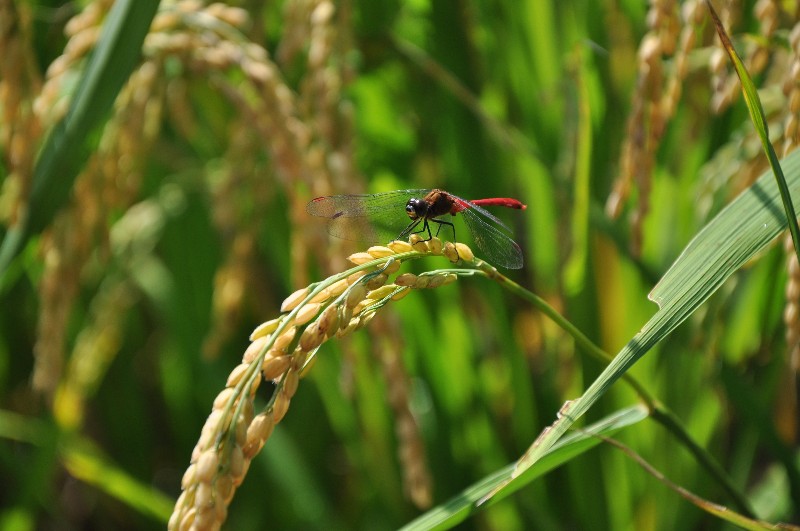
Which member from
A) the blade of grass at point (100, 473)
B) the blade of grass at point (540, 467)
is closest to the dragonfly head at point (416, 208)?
the blade of grass at point (540, 467)

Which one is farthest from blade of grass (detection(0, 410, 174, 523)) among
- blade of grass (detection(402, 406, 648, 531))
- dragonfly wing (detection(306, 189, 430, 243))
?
blade of grass (detection(402, 406, 648, 531))

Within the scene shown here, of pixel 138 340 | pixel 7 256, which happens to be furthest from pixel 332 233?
pixel 138 340

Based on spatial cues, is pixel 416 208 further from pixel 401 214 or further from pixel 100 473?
pixel 100 473

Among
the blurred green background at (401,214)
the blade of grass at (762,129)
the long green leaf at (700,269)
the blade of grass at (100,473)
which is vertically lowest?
the blade of grass at (100,473)

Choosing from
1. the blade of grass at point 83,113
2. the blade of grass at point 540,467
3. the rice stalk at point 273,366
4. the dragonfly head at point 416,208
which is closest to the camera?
the rice stalk at point 273,366

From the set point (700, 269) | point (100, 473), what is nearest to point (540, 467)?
point (700, 269)

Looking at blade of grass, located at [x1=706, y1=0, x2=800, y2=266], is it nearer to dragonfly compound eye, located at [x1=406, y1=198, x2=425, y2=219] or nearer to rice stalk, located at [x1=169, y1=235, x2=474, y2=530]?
rice stalk, located at [x1=169, y1=235, x2=474, y2=530]

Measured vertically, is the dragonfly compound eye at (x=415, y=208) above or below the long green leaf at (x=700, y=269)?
below

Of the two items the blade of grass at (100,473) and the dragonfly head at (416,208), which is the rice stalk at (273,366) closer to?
the dragonfly head at (416,208)
